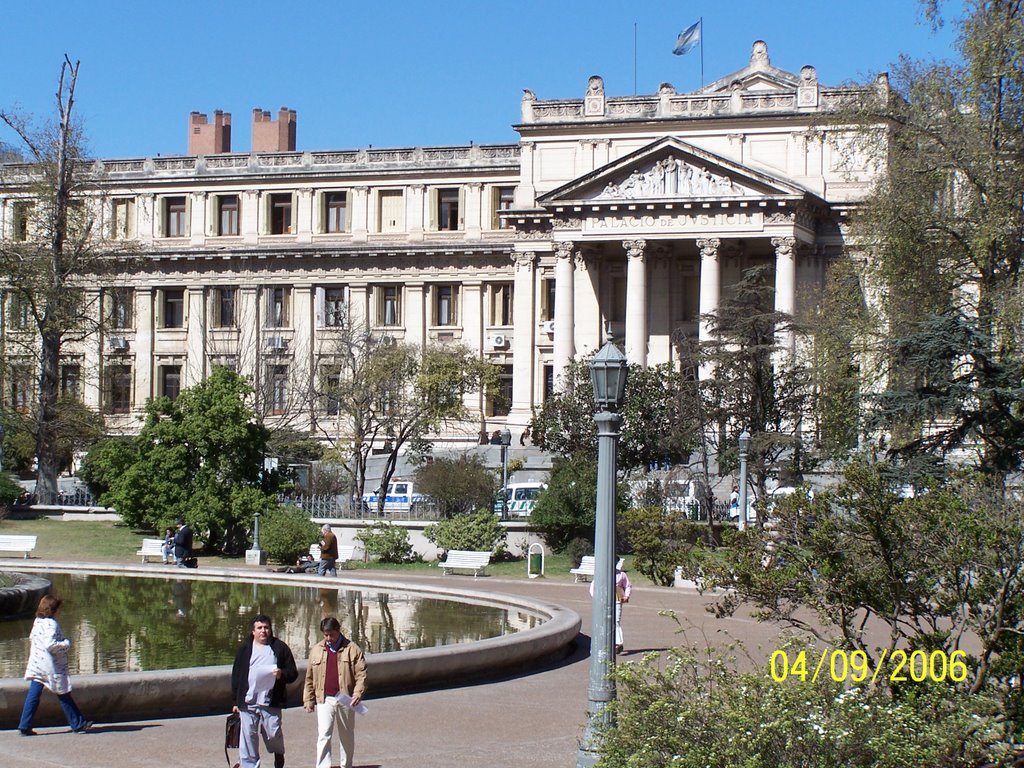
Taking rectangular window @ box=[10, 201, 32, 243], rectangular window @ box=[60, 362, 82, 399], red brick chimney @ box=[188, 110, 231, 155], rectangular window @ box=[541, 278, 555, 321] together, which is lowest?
rectangular window @ box=[60, 362, 82, 399]

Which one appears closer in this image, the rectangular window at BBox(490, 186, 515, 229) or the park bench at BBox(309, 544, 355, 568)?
the park bench at BBox(309, 544, 355, 568)

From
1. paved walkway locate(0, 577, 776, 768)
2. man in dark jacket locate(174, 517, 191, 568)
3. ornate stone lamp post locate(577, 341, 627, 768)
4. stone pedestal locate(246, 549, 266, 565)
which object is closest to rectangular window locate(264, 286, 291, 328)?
stone pedestal locate(246, 549, 266, 565)

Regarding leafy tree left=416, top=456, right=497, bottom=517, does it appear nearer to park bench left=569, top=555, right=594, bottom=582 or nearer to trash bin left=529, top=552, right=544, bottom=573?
trash bin left=529, top=552, right=544, bottom=573

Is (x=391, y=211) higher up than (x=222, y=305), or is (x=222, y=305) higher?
(x=391, y=211)

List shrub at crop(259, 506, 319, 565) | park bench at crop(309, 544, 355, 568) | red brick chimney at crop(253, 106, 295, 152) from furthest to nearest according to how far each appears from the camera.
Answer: red brick chimney at crop(253, 106, 295, 152)
park bench at crop(309, 544, 355, 568)
shrub at crop(259, 506, 319, 565)

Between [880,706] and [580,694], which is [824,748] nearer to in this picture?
[880,706]

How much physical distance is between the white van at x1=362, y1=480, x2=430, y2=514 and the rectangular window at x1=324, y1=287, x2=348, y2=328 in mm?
19131

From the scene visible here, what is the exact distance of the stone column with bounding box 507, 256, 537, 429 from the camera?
7200cm

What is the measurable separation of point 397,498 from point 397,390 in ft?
20.4

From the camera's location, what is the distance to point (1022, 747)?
1316 cm

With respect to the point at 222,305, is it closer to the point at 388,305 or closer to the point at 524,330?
the point at 388,305

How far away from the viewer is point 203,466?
4384 cm
